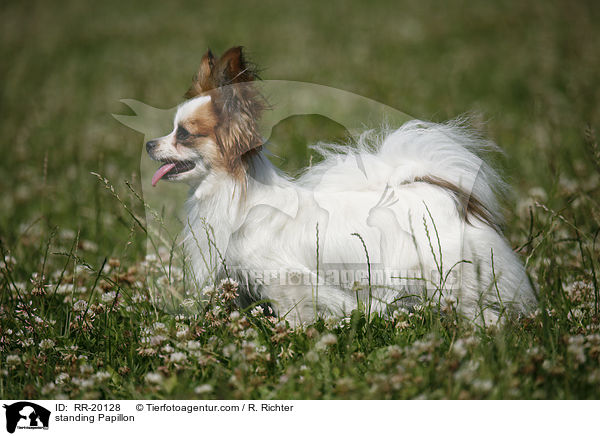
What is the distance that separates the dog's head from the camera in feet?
6.97

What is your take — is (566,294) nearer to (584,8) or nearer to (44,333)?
(44,333)

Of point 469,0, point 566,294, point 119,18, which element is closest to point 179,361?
point 566,294

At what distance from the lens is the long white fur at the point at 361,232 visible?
2205 millimetres

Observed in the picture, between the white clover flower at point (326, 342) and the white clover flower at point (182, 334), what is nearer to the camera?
the white clover flower at point (326, 342)

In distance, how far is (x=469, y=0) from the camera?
31.1 ft

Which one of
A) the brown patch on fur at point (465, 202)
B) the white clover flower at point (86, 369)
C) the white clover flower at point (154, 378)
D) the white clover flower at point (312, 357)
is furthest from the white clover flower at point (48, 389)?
the brown patch on fur at point (465, 202)

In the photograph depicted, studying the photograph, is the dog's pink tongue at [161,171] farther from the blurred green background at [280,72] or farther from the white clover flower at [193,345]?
the blurred green background at [280,72]

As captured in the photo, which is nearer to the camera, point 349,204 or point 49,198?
point 349,204

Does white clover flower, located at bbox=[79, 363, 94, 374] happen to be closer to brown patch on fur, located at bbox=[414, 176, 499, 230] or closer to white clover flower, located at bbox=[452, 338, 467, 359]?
white clover flower, located at bbox=[452, 338, 467, 359]

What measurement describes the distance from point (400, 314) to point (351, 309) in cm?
21

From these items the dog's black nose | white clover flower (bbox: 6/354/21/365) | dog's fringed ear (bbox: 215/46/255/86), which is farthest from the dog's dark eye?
white clover flower (bbox: 6/354/21/365)

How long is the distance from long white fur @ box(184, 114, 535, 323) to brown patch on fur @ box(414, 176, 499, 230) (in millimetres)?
25

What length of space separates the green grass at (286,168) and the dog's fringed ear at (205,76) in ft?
1.04
